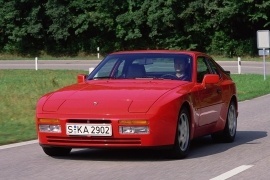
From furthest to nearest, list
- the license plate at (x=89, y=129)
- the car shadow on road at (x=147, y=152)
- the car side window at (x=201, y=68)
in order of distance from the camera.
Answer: the car side window at (x=201, y=68)
the car shadow on road at (x=147, y=152)
the license plate at (x=89, y=129)

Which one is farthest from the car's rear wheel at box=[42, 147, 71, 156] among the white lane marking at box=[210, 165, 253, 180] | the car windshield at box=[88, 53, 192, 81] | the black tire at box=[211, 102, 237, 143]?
the black tire at box=[211, 102, 237, 143]

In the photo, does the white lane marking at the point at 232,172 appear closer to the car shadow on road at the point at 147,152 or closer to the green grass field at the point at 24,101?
the car shadow on road at the point at 147,152

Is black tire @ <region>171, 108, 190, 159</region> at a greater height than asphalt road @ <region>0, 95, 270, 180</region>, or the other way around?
black tire @ <region>171, 108, 190, 159</region>

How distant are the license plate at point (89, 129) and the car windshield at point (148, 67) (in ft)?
5.64

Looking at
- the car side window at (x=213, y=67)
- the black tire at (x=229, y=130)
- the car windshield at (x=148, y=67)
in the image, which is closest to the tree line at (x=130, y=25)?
the black tire at (x=229, y=130)

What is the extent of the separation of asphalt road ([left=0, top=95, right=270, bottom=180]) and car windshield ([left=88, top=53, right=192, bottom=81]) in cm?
105

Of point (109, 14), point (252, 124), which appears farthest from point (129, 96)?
point (109, 14)

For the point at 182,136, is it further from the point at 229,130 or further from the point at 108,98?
the point at 229,130

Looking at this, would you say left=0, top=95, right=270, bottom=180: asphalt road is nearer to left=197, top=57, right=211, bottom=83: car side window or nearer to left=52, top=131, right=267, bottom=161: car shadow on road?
left=52, top=131, right=267, bottom=161: car shadow on road

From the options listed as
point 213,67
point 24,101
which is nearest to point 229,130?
point 213,67

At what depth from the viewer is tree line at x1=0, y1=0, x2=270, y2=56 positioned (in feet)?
207

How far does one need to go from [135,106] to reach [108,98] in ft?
1.40

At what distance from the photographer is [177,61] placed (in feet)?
40.8

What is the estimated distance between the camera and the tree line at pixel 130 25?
63.2 meters
